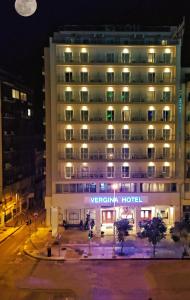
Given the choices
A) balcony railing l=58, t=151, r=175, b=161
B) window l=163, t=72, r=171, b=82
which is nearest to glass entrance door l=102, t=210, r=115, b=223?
balcony railing l=58, t=151, r=175, b=161

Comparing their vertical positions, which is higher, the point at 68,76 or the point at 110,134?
the point at 68,76

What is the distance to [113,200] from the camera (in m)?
63.2

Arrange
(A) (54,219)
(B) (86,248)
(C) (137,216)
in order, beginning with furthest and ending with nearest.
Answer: (C) (137,216) < (A) (54,219) < (B) (86,248)

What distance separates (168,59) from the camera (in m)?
63.8

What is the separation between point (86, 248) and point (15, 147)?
96.7 ft

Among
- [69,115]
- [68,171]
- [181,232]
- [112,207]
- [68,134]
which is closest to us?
[181,232]

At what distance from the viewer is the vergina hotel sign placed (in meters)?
63.1

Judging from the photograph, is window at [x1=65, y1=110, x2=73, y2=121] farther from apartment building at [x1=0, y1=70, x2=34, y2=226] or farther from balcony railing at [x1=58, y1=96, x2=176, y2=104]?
apartment building at [x1=0, y1=70, x2=34, y2=226]

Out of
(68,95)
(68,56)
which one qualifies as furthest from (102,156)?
(68,56)

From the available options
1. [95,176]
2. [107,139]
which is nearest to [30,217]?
[95,176]

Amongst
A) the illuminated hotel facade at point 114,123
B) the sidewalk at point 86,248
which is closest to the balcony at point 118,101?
the illuminated hotel facade at point 114,123

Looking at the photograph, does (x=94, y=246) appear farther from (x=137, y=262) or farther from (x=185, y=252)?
(x=185, y=252)

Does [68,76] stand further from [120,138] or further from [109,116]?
[120,138]

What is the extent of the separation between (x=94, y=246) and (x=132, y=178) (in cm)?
1385
